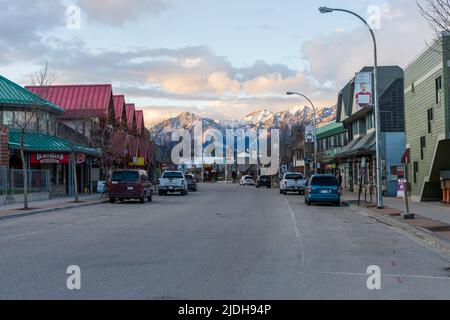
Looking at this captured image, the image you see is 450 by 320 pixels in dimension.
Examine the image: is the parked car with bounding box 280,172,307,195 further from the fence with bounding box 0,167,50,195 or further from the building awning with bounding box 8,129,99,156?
the fence with bounding box 0,167,50,195

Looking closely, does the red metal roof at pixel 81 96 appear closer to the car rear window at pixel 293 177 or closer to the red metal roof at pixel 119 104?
the red metal roof at pixel 119 104

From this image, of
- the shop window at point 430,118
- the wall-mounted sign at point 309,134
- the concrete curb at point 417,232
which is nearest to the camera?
the concrete curb at point 417,232

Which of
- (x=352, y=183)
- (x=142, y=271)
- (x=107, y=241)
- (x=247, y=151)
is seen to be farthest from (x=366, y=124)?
(x=247, y=151)

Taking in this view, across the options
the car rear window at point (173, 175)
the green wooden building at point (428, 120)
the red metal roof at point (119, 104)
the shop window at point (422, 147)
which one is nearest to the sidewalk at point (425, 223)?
the green wooden building at point (428, 120)

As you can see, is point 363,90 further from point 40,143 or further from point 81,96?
point 81,96

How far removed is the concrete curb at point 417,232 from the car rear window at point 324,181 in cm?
621

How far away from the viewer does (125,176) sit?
33.9m

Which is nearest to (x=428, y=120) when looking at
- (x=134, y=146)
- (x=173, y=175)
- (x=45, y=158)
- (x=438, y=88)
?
(x=438, y=88)

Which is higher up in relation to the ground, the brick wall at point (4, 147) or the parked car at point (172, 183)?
the brick wall at point (4, 147)

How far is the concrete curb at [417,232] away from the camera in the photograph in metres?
14.5

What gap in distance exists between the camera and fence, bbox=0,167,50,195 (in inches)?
1270

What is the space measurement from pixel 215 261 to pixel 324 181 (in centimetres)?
2155

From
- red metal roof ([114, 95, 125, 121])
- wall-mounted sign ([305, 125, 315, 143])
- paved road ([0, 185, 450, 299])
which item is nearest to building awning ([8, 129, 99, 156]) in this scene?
paved road ([0, 185, 450, 299])
